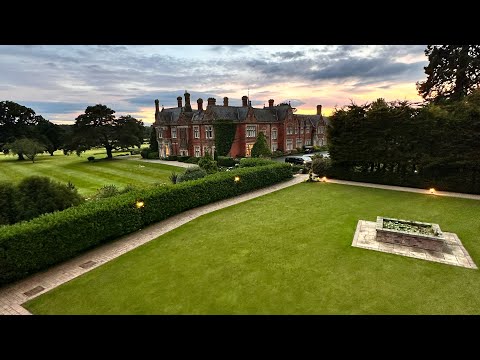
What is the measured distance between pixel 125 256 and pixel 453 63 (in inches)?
1327

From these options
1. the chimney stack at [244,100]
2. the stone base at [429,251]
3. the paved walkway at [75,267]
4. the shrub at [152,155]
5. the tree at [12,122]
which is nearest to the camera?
the paved walkway at [75,267]

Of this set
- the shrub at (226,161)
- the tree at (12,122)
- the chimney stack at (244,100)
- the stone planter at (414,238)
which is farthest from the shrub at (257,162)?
the tree at (12,122)

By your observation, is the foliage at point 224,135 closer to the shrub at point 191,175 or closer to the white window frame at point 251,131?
the white window frame at point 251,131

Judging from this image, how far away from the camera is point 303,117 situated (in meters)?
55.6

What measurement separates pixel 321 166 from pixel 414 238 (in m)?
16.0

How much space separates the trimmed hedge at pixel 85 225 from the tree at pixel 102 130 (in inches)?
1648

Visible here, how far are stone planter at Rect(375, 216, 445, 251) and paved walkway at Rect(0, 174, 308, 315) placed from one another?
34.0 ft

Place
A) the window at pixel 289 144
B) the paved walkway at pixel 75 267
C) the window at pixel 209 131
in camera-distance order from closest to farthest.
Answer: the paved walkway at pixel 75 267, the window at pixel 209 131, the window at pixel 289 144

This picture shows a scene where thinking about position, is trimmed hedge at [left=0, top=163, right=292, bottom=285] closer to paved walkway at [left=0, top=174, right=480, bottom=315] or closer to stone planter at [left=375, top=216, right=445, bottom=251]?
paved walkway at [left=0, top=174, right=480, bottom=315]

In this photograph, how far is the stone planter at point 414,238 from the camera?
37.7ft

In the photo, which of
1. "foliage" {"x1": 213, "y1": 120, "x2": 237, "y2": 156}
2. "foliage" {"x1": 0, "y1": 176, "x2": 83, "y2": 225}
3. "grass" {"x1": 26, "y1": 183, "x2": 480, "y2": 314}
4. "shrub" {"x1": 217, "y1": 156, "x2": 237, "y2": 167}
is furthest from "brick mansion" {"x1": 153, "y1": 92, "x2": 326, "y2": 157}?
"foliage" {"x1": 0, "y1": 176, "x2": 83, "y2": 225}
